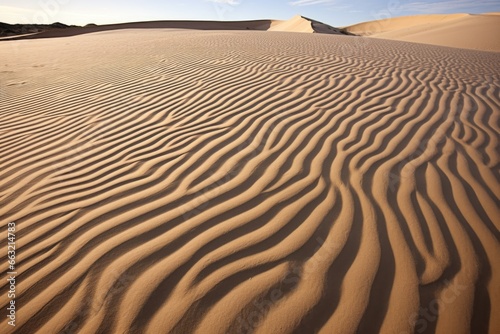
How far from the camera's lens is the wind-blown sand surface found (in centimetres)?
141

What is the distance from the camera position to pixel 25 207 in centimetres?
216

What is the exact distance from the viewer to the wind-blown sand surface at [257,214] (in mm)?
1407

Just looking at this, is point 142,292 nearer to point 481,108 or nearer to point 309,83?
point 309,83

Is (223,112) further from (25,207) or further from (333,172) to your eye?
(25,207)

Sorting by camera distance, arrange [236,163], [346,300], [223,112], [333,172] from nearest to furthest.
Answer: [346,300]
[333,172]
[236,163]
[223,112]

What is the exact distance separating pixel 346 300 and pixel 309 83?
13.7ft

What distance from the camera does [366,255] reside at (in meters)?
1.65

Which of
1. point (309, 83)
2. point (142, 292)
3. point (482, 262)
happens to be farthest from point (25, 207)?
point (309, 83)

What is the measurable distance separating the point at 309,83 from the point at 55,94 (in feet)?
15.8

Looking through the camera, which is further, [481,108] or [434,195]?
[481,108]

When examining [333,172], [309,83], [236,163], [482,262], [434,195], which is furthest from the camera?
[309,83]

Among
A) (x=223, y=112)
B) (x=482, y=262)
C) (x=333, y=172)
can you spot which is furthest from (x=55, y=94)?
(x=482, y=262)

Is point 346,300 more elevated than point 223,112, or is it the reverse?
point 223,112

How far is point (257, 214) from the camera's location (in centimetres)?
195
